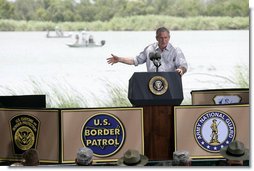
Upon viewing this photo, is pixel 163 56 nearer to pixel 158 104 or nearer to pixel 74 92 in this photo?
pixel 158 104

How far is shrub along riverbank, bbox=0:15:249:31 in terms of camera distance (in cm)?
630

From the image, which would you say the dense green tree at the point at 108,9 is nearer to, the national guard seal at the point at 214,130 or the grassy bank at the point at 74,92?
the grassy bank at the point at 74,92

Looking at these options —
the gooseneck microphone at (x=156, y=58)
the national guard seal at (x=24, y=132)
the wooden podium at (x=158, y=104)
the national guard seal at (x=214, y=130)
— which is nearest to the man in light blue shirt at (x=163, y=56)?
the gooseneck microphone at (x=156, y=58)

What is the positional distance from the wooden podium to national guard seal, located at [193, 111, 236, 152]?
309 millimetres

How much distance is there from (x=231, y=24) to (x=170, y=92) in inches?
42.6

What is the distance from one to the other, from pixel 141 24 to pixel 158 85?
80 centimetres

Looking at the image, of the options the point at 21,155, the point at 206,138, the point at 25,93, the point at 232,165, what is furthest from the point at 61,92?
the point at 232,165

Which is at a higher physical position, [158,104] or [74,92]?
[74,92]

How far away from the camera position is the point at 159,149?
5.98m

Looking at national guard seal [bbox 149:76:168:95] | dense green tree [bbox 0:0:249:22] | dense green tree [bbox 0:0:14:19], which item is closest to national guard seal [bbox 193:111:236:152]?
national guard seal [bbox 149:76:168:95]

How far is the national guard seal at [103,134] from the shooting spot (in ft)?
19.8

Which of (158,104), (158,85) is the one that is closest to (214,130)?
(158,104)

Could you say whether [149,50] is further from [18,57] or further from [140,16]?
[18,57]

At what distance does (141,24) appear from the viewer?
634cm
